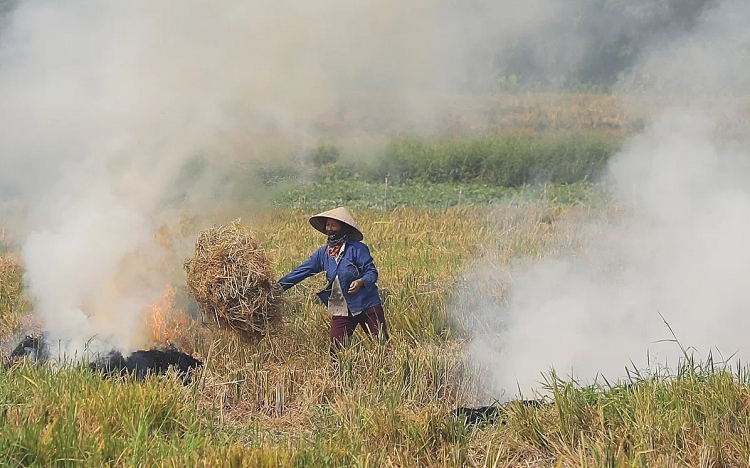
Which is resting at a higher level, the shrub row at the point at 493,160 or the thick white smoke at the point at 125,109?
the shrub row at the point at 493,160

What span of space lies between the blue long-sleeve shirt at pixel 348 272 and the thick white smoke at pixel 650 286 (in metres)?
0.96

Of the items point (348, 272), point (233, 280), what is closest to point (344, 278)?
point (348, 272)

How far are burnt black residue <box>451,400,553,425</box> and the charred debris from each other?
189 cm

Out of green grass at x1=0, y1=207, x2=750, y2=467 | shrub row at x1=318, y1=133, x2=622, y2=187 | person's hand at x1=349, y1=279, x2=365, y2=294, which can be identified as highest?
shrub row at x1=318, y1=133, x2=622, y2=187

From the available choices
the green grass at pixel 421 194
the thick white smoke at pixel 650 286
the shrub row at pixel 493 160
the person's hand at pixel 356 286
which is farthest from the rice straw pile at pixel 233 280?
the shrub row at pixel 493 160

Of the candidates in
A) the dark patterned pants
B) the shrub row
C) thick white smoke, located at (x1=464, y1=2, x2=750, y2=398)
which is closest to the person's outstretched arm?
the dark patterned pants

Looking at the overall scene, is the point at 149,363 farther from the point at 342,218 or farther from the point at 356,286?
the point at 342,218

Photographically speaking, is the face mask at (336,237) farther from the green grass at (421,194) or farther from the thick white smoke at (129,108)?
the green grass at (421,194)

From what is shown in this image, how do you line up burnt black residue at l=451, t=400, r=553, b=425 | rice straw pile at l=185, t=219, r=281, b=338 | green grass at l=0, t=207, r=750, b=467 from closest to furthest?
green grass at l=0, t=207, r=750, b=467 → burnt black residue at l=451, t=400, r=553, b=425 → rice straw pile at l=185, t=219, r=281, b=338

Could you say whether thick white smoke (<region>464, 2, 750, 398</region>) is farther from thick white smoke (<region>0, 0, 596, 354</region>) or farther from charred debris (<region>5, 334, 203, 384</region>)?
thick white smoke (<region>0, 0, 596, 354</region>)

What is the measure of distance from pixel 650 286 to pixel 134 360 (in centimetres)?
440

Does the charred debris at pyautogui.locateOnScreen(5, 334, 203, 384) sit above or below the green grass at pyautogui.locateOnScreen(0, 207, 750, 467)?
above

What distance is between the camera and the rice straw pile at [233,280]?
5.72 meters

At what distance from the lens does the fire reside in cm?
639
